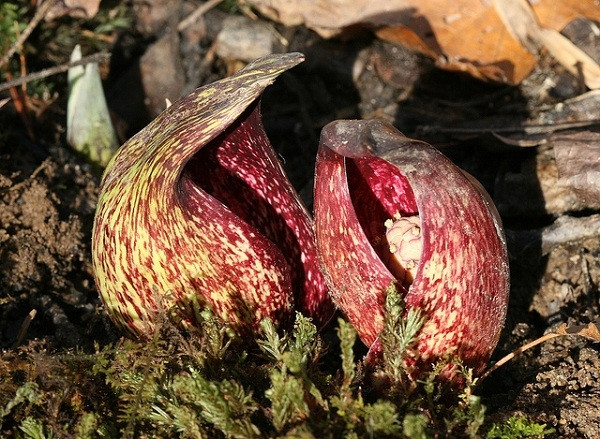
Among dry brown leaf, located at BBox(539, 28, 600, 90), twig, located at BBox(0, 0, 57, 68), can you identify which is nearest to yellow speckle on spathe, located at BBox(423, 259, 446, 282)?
dry brown leaf, located at BBox(539, 28, 600, 90)

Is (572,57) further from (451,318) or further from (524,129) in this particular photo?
(451,318)

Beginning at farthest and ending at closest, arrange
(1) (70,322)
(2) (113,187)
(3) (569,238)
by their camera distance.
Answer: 1. (3) (569,238)
2. (1) (70,322)
3. (2) (113,187)

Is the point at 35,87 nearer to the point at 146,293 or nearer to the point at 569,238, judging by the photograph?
the point at 146,293

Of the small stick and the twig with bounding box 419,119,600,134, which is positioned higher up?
the small stick

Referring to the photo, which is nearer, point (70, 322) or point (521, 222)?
point (70, 322)

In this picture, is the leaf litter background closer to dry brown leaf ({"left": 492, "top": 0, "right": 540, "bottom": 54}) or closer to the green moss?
dry brown leaf ({"left": 492, "top": 0, "right": 540, "bottom": 54})

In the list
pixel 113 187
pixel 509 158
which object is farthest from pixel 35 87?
pixel 509 158

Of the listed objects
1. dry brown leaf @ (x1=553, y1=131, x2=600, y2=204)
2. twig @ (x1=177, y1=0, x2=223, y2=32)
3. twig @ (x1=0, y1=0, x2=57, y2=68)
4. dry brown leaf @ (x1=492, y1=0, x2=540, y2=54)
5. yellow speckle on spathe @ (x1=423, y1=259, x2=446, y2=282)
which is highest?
twig @ (x1=0, y1=0, x2=57, y2=68)

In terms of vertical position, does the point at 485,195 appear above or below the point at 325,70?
below

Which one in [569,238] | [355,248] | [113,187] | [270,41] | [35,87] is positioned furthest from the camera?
[270,41]
